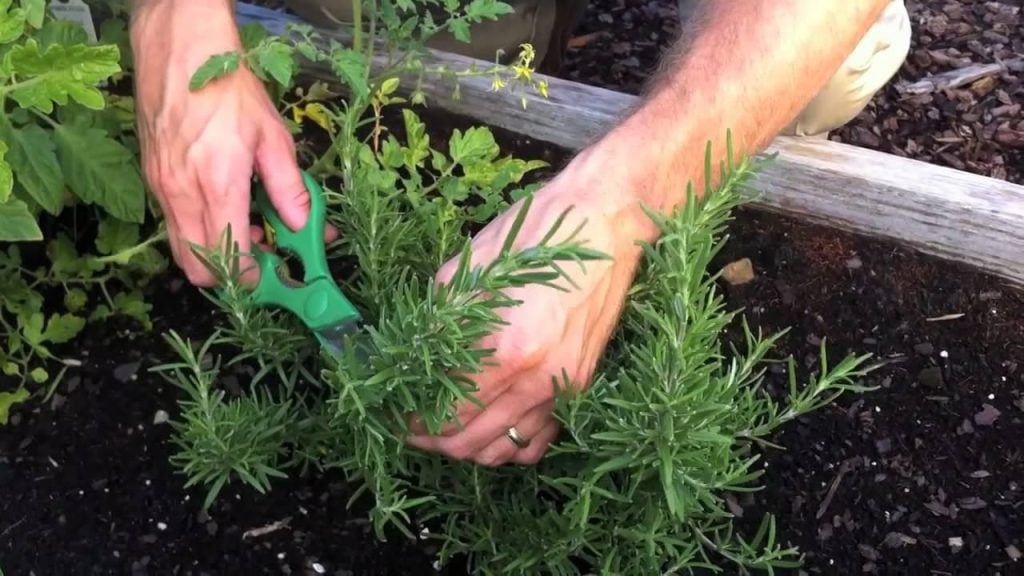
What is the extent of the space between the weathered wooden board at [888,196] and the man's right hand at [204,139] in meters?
0.48

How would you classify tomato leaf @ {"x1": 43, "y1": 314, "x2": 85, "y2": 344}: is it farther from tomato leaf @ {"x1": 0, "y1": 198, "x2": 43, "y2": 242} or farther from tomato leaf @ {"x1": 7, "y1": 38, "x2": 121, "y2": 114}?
tomato leaf @ {"x1": 7, "y1": 38, "x2": 121, "y2": 114}

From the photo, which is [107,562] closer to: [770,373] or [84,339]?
[84,339]

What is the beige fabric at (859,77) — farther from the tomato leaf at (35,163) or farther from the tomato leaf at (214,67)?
the tomato leaf at (35,163)

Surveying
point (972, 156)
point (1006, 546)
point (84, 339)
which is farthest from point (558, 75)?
point (1006, 546)

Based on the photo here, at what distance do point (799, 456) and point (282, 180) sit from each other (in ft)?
2.74

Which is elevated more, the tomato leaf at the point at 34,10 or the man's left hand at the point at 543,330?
the tomato leaf at the point at 34,10

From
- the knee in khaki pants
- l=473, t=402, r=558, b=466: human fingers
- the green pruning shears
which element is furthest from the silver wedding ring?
the knee in khaki pants

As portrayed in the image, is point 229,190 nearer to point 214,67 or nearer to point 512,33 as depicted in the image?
point 214,67

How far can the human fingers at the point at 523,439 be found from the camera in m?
1.18

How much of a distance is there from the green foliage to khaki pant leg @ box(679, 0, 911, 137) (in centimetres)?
99

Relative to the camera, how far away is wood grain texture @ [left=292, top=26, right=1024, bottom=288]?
5.34 feet

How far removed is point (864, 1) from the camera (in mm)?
1498

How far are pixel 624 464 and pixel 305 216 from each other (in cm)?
52

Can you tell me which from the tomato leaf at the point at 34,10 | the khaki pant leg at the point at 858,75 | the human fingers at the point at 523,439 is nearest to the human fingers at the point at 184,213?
the tomato leaf at the point at 34,10
